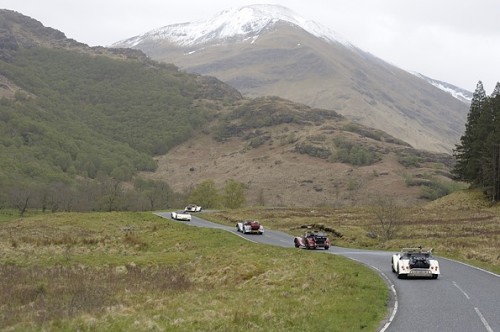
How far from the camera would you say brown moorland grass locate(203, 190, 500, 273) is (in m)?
45.4

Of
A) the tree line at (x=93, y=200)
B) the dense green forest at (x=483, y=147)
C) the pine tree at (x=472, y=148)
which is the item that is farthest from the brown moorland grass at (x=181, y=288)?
the tree line at (x=93, y=200)

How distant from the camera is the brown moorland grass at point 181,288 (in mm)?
18234

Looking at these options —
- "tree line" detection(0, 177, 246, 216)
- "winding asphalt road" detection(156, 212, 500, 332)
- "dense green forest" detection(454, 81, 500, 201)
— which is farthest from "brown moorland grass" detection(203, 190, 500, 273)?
"tree line" detection(0, 177, 246, 216)

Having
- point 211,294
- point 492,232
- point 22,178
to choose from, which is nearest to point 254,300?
point 211,294

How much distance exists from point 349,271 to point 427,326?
40.1 ft

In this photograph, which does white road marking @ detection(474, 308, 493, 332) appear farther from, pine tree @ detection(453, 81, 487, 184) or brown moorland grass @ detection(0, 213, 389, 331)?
pine tree @ detection(453, 81, 487, 184)

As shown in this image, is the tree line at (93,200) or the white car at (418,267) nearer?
the white car at (418,267)

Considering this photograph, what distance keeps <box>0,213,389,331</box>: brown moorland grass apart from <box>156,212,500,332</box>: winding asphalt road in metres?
0.85

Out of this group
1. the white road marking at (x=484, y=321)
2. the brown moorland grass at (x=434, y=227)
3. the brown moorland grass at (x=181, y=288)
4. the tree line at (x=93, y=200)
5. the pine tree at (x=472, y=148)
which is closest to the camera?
the white road marking at (x=484, y=321)

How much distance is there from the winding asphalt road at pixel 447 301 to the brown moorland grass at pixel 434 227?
4.95 metres

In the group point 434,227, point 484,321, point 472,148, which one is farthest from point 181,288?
point 472,148

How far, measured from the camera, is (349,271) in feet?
100

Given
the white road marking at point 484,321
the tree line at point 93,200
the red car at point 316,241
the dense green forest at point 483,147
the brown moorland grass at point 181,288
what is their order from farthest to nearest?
the tree line at point 93,200 → the dense green forest at point 483,147 → the red car at point 316,241 → the brown moorland grass at point 181,288 → the white road marking at point 484,321

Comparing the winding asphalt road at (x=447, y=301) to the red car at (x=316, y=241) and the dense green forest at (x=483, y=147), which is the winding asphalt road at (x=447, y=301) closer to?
the red car at (x=316, y=241)
